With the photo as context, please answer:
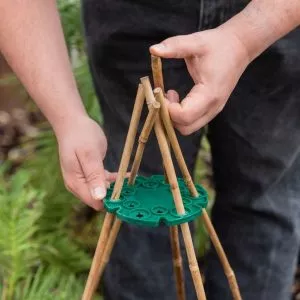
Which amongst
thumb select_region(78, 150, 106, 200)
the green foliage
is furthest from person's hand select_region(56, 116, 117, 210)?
the green foliage

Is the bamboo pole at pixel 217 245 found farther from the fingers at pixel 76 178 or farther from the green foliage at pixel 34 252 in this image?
the green foliage at pixel 34 252

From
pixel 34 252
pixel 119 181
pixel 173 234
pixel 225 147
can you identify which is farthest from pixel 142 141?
pixel 34 252

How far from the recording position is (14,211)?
130 centimetres

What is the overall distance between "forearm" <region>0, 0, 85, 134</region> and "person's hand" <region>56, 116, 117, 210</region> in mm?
20

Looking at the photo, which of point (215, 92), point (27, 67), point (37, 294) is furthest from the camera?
point (37, 294)

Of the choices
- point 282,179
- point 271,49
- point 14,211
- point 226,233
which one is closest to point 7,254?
point 14,211

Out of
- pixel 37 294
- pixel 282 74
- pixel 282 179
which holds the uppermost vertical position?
pixel 282 74

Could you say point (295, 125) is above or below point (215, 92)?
below

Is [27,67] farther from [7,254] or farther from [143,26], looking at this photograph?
[7,254]

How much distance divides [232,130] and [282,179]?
6.2 inches

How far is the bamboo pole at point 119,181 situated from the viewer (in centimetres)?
81

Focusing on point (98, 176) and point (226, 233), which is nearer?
point (98, 176)

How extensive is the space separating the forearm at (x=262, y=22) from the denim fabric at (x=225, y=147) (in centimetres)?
14

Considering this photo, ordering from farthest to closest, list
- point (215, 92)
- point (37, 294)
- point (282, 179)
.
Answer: point (37, 294)
point (282, 179)
point (215, 92)
